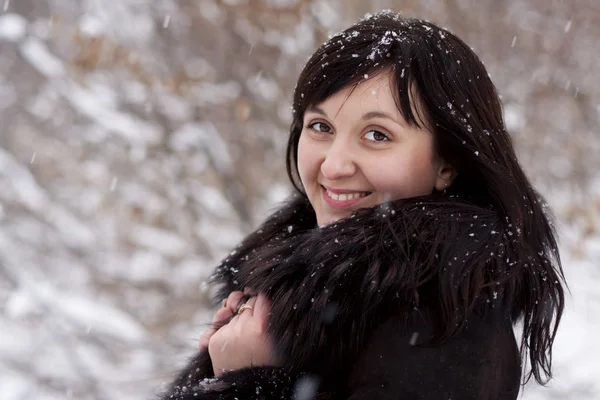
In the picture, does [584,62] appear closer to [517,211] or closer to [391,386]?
[517,211]

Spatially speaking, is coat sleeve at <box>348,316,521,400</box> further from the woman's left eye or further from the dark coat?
the woman's left eye

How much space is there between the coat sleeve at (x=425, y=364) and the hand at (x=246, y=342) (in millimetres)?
193

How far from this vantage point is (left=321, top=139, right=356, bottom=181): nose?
1.35m

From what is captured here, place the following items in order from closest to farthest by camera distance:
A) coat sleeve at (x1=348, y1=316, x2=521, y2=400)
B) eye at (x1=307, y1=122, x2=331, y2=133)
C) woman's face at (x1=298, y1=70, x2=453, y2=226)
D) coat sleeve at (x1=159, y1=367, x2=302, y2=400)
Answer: coat sleeve at (x1=348, y1=316, x2=521, y2=400) < coat sleeve at (x1=159, y1=367, x2=302, y2=400) < woman's face at (x1=298, y1=70, x2=453, y2=226) < eye at (x1=307, y1=122, x2=331, y2=133)

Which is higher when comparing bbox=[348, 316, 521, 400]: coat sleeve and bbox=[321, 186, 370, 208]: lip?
bbox=[321, 186, 370, 208]: lip

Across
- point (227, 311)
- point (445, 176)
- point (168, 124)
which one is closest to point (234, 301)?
point (227, 311)

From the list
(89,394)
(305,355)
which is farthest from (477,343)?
(89,394)

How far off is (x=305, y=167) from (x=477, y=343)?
1.78 feet

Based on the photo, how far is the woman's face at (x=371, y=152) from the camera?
1.33m

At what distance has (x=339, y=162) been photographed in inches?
53.3

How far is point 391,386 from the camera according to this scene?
1.10 metres

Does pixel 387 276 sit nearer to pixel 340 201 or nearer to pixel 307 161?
pixel 340 201

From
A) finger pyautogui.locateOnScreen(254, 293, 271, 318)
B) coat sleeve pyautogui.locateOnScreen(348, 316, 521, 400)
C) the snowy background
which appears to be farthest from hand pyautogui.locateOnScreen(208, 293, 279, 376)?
the snowy background

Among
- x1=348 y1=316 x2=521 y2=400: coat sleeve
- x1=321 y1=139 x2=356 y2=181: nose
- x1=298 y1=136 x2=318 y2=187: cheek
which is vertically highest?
x1=298 y1=136 x2=318 y2=187: cheek
